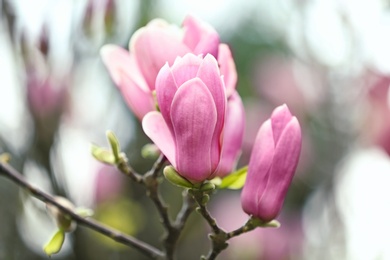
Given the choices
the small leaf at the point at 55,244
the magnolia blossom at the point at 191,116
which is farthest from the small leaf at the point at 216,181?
the small leaf at the point at 55,244

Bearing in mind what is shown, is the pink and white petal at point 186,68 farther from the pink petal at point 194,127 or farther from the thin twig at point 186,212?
the thin twig at point 186,212

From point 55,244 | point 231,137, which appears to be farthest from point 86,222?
point 231,137

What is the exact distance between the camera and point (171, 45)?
62 cm

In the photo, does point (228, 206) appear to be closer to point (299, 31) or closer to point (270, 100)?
point (270, 100)

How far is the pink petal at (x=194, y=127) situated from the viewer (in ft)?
1.76

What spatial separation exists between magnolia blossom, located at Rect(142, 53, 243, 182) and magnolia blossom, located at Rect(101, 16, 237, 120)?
57mm

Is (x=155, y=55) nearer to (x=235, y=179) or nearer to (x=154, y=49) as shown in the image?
(x=154, y=49)

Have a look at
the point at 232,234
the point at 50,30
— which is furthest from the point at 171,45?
the point at 50,30

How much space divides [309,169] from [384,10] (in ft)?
1.41

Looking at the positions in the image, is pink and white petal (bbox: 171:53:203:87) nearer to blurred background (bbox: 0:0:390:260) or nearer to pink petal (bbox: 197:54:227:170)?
pink petal (bbox: 197:54:227:170)

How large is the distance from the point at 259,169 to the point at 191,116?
89 millimetres

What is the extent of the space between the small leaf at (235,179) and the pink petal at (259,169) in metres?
0.03

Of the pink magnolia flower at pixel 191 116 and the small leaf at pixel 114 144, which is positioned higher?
the pink magnolia flower at pixel 191 116

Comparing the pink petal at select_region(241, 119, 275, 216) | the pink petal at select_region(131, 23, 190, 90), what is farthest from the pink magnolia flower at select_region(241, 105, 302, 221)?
the pink petal at select_region(131, 23, 190, 90)
